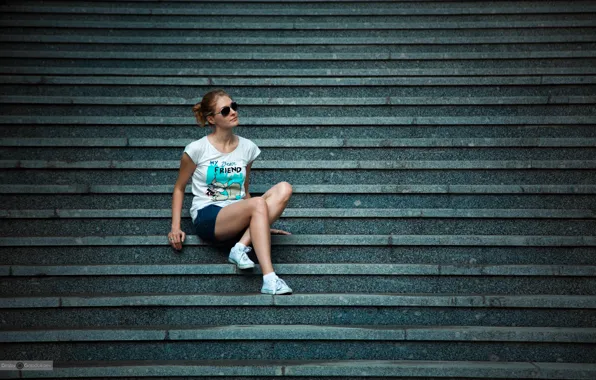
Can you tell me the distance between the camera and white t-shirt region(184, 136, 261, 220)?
3.53 metres

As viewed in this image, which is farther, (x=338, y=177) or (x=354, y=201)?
(x=338, y=177)

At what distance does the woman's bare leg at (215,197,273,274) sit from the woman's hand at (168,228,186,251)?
21cm

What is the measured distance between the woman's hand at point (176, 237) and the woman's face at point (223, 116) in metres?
0.70

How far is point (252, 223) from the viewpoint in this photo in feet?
10.9

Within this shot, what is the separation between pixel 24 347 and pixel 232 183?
1.48 metres

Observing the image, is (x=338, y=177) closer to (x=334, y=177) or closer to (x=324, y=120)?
(x=334, y=177)

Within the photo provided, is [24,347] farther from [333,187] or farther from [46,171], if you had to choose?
[333,187]

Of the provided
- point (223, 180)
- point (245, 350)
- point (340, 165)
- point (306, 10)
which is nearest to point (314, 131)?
point (340, 165)

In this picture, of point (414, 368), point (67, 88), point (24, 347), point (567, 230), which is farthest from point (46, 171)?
point (567, 230)

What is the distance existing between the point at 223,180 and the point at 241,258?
537 mm

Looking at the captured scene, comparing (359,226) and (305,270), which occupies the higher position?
(359,226)

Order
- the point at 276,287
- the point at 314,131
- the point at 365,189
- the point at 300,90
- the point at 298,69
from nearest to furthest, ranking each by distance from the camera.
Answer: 1. the point at 276,287
2. the point at 365,189
3. the point at 314,131
4. the point at 300,90
5. the point at 298,69

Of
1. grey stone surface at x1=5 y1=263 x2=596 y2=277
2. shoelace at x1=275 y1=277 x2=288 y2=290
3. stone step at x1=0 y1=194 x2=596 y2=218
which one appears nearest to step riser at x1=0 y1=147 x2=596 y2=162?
stone step at x1=0 y1=194 x2=596 y2=218

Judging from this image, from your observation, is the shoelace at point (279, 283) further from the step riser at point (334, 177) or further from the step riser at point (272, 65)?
the step riser at point (272, 65)
